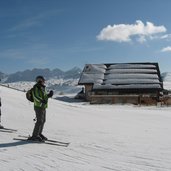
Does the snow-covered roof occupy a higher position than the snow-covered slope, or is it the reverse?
the snow-covered roof

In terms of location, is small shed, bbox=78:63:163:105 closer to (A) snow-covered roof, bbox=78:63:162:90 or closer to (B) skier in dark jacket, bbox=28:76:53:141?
(A) snow-covered roof, bbox=78:63:162:90

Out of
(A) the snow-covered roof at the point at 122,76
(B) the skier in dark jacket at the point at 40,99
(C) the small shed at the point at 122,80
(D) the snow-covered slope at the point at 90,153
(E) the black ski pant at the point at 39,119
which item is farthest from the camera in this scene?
(A) the snow-covered roof at the point at 122,76

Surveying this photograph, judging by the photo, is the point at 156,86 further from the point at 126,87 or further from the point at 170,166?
the point at 170,166

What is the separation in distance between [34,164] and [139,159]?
2.23 meters

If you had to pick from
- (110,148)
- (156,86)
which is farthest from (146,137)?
(156,86)

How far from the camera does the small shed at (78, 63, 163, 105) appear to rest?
51.3m

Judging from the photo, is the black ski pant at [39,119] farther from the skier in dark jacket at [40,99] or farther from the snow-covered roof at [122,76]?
the snow-covered roof at [122,76]

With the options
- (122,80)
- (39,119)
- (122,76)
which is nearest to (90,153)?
(39,119)

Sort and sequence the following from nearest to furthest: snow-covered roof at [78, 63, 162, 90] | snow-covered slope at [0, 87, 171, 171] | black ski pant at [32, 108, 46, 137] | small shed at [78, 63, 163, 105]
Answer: snow-covered slope at [0, 87, 171, 171] < black ski pant at [32, 108, 46, 137] < small shed at [78, 63, 163, 105] < snow-covered roof at [78, 63, 162, 90]

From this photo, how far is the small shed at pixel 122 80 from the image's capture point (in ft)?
168

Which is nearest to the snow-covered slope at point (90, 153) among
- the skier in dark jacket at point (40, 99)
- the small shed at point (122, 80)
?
the skier in dark jacket at point (40, 99)

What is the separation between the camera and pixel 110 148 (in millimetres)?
9578

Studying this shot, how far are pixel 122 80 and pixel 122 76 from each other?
6.91 feet

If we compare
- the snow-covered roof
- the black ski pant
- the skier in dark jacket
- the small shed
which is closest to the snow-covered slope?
the black ski pant
